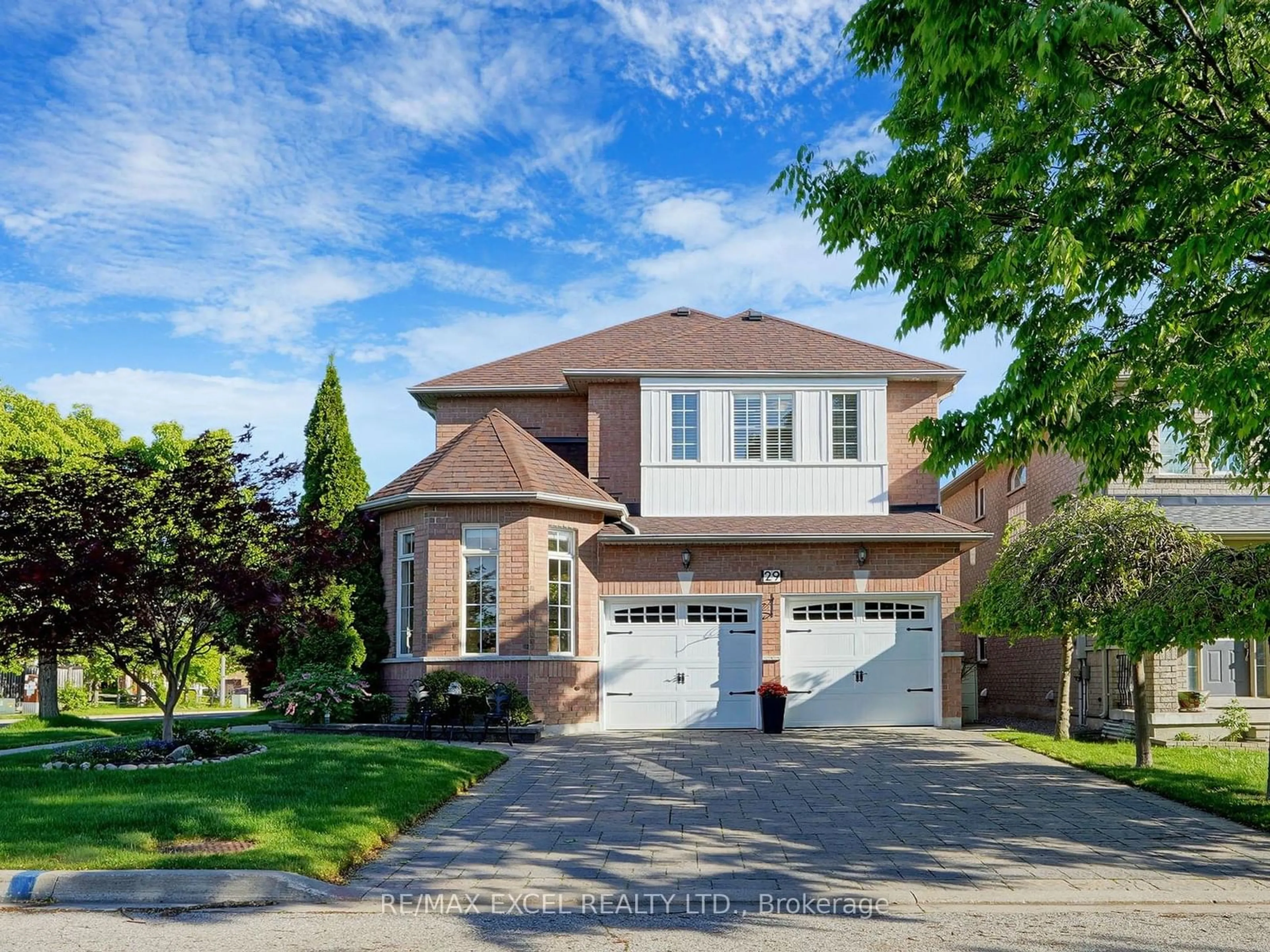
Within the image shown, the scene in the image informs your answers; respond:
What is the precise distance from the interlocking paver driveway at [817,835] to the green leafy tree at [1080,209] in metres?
3.05

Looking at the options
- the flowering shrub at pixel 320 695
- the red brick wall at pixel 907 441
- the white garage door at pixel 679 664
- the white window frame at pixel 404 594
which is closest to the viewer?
the flowering shrub at pixel 320 695

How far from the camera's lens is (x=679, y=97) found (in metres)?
11.5

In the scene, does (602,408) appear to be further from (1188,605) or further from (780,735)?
(1188,605)

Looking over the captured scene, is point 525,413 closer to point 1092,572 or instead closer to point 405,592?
point 405,592

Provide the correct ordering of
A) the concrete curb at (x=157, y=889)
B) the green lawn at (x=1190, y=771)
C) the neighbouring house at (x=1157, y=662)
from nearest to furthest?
the concrete curb at (x=157, y=889) < the green lawn at (x=1190, y=771) < the neighbouring house at (x=1157, y=662)

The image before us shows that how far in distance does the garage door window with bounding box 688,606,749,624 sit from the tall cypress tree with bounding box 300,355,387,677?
523 centimetres

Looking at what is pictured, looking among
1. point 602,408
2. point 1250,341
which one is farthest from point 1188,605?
point 602,408

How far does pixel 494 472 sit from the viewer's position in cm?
1823

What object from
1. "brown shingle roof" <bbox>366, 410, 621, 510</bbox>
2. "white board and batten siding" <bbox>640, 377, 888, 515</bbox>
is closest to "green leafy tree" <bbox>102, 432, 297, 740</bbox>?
"brown shingle roof" <bbox>366, 410, 621, 510</bbox>

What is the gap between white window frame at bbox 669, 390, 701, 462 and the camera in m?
20.1

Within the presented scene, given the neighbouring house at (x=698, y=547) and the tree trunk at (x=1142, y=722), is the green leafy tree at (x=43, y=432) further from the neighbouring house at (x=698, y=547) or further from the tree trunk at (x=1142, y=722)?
the tree trunk at (x=1142, y=722)

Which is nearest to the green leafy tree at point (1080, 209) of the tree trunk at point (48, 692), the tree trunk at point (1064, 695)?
the tree trunk at point (1064, 695)

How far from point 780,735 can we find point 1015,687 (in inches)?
300

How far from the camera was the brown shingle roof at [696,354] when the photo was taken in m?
20.3
